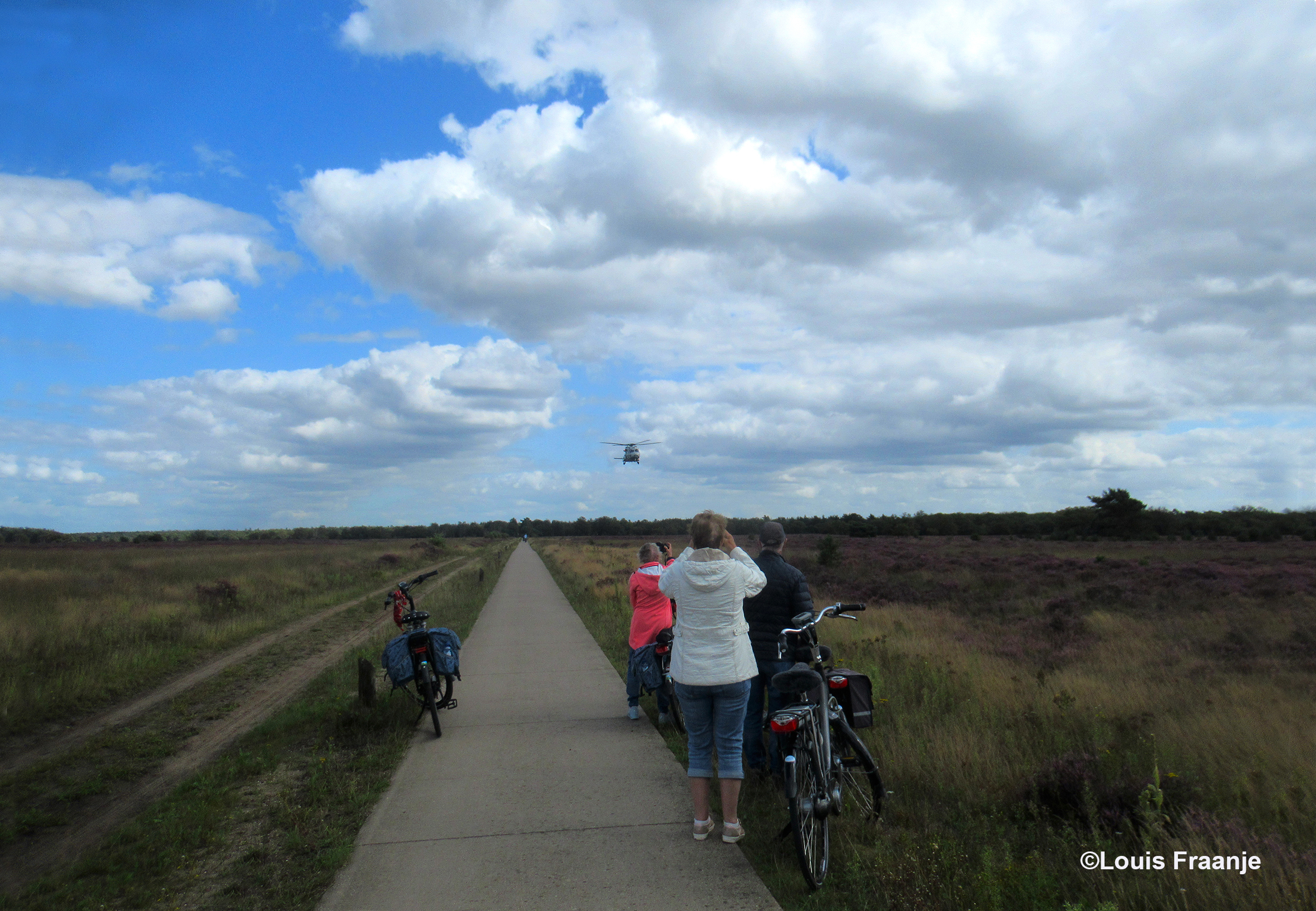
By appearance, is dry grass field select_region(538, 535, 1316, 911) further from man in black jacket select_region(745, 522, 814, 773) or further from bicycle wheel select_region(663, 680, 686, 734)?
bicycle wheel select_region(663, 680, 686, 734)

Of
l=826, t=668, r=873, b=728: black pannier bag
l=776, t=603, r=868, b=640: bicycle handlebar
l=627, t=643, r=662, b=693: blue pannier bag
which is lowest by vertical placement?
l=627, t=643, r=662, b=693: blue pannier bag

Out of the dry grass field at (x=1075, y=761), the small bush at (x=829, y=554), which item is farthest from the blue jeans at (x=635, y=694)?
the small bush at (x=829, y=554)

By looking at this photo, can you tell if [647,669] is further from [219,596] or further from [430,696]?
[219,596]

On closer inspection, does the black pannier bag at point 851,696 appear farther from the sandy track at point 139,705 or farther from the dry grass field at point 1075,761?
the sandy track at point 139,705

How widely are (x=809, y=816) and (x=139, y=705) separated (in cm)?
948

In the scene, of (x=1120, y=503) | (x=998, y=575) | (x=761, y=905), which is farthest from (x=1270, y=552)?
(x=761, y=905)

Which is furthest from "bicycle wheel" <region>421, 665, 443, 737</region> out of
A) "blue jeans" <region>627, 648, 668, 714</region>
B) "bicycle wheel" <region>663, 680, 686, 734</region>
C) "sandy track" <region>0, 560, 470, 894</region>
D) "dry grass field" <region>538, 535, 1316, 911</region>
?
"dry grass field" <region>538, 535, 1316, 911</region>

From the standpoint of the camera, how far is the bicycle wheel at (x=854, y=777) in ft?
15.7

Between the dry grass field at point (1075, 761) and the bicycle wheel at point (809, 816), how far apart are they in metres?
0.15

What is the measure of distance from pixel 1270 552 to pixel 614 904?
40.4 meters

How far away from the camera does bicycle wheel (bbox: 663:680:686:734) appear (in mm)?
7438

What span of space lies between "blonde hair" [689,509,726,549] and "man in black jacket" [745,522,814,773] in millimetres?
744

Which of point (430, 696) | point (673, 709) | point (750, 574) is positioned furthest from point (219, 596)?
point (750, 574)

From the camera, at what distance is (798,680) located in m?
4.46
